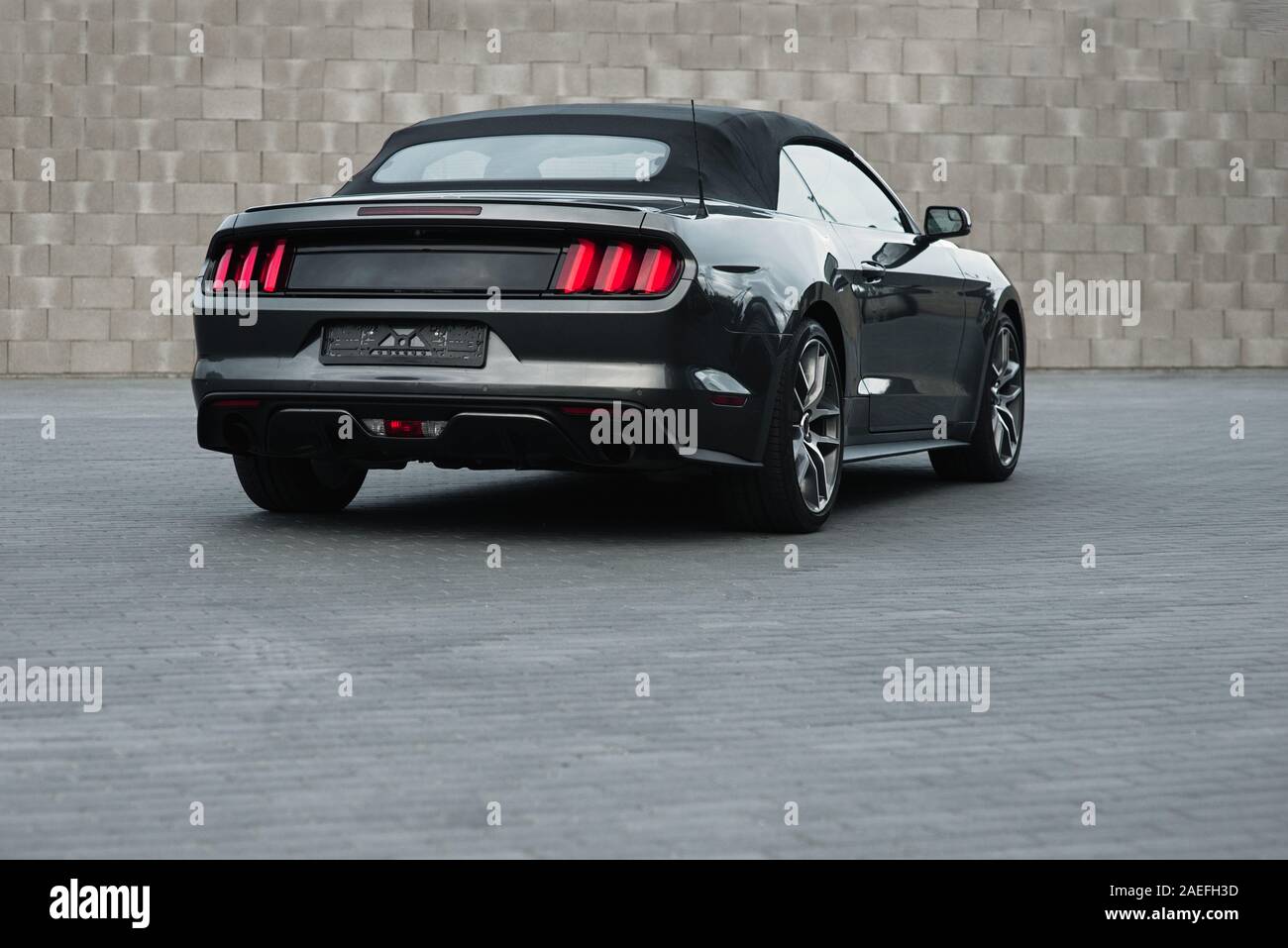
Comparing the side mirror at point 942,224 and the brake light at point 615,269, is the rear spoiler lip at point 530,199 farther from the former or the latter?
the side mirror at point 942,224

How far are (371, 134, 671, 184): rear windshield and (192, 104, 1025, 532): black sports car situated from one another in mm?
10

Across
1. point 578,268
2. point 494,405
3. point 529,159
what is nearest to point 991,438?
point 529,159

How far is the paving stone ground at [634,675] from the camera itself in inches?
150

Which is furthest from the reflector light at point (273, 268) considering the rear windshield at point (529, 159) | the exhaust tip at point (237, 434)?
the rear windshield at point (529, 159)

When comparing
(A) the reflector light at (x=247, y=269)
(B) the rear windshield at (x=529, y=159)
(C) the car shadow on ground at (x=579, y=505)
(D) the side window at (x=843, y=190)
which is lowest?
(C) the car shadow on ground at (x=579, y=505)

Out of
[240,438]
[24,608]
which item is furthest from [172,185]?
[24,608]

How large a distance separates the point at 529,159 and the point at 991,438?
10.0ft

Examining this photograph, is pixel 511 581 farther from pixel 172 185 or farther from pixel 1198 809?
pixel 172 185

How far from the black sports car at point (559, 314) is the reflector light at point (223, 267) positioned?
0.03 feet

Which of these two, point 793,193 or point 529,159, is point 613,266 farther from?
point 793,193

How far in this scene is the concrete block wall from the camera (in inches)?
819

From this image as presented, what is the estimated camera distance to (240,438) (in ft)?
25.0

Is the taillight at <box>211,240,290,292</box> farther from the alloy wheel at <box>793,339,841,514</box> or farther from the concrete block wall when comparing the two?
the concrete block wall

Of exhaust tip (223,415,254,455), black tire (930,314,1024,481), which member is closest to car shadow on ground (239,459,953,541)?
black tire (930,314,1024,481)
